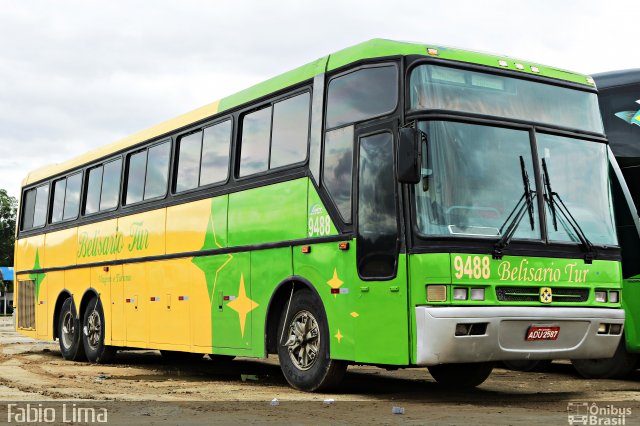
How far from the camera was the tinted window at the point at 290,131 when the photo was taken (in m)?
11.4

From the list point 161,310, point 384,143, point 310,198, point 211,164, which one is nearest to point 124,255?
point 161,310

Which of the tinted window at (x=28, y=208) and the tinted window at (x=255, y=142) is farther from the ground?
the tinted window at (x=28, y=208)

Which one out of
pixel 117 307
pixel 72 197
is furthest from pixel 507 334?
pixel 72 197

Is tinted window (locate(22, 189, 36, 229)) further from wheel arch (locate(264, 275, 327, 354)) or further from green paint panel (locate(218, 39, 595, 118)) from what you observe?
wheel arch (locate(264, 275, 327, 354))

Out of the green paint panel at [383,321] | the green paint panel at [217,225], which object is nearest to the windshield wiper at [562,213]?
the green paint panel at [383,321]

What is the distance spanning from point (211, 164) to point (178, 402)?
177 inches

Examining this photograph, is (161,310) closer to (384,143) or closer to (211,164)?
(211,164)

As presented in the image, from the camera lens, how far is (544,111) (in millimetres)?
10484

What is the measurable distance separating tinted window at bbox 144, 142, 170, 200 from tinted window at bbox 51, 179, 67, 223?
452cm

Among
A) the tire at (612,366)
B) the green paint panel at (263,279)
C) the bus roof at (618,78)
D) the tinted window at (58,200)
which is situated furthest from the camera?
the tinted window at (58,200)

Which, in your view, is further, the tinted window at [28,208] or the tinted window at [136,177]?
the tinted window at [28,208]

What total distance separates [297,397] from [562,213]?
11.4 feet

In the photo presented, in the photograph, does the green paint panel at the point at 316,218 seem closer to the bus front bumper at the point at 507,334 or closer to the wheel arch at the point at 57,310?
the bus front bumper at the point at 507,334

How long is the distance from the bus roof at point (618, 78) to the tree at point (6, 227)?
100279 mm
